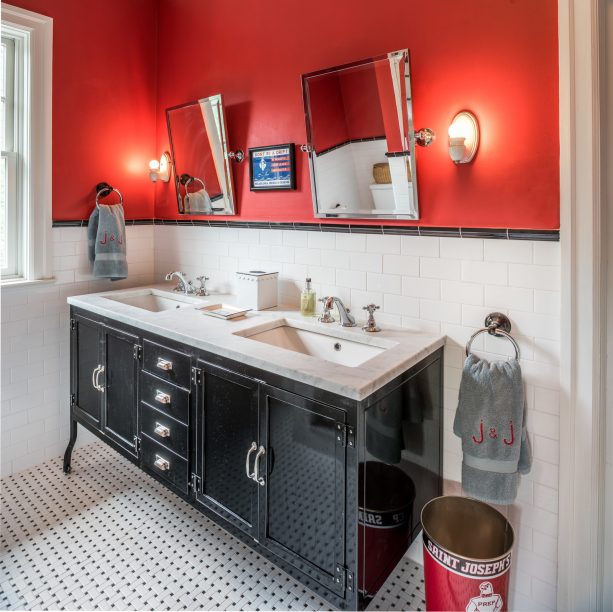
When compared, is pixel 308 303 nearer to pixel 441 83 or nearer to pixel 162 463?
pixel 162 463

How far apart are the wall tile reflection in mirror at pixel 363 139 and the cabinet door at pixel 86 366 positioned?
1464 millimetres

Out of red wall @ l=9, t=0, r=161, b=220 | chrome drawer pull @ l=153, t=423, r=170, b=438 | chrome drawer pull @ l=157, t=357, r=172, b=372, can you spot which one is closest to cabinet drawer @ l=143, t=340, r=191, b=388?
chrome drawer pull @ l=157, t=357, r=172, b=372

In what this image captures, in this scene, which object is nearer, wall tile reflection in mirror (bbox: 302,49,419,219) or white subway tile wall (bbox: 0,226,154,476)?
wall tile reflection in mirror (bbox: 302,49,419,219)

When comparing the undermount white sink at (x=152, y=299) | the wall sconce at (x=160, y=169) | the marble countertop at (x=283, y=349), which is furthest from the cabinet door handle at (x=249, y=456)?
the wall sconce at (x=160, y=169)

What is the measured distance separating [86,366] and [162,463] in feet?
2.78

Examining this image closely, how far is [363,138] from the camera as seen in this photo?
7.10 ft

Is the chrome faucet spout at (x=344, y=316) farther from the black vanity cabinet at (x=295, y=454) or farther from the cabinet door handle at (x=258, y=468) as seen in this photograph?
the cabinet door handle at (x=258, y=468)

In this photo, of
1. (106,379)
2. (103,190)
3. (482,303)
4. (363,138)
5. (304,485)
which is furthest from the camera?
(103,190)

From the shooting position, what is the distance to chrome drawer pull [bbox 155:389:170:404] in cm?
222

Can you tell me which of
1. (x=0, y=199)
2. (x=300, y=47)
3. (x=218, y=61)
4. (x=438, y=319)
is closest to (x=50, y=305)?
(x=0, y=199)

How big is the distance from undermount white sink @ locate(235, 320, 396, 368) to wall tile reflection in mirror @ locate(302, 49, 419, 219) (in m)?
0.60

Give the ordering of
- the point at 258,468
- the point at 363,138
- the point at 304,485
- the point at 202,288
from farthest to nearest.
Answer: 1. the point at 202,288
2. the point at 363,138
3. the point at 258,468
4. the point at 304,485

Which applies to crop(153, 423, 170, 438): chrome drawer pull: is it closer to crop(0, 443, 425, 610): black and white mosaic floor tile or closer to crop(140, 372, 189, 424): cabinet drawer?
crop(140, 372, 189, 424): cabinet drawer

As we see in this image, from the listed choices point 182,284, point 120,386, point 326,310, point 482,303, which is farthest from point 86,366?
point 482,303
